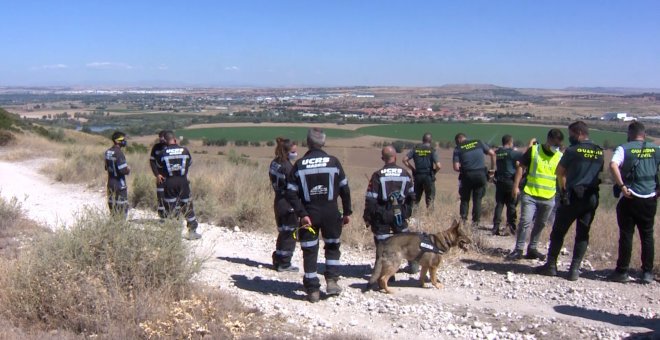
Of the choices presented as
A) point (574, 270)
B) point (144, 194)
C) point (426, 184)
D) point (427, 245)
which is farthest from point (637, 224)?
point (144, 194)

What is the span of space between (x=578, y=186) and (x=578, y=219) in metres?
0.46

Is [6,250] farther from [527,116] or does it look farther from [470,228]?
[527,116]

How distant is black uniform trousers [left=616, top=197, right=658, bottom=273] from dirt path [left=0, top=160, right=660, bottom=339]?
0.30 m

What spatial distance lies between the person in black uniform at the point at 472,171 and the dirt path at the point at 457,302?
5.71ft

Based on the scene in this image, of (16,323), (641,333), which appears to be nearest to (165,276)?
(16,323)

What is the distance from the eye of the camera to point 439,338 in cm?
515

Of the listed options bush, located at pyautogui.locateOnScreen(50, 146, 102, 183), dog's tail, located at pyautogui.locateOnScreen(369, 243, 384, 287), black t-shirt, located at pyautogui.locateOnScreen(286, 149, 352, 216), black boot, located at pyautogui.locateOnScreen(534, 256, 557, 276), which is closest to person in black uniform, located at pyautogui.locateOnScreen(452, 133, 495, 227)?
black boot, located at pyautogui.locateOnScreen(534, 256, 557, 276)

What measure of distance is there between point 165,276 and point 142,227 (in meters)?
0.58

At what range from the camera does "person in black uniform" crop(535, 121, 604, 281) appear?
21.6 ft

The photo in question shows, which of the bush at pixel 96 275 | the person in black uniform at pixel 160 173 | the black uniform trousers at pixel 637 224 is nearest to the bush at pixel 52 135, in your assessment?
the person in black uniform at pixel 160 173

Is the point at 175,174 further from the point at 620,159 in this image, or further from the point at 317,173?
the point at 620,159

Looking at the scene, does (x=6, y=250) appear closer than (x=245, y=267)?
Yes

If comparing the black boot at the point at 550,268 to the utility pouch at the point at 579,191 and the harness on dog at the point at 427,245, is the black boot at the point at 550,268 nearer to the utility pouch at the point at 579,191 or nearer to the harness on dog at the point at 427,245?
the utility pouch at the point at 579,191

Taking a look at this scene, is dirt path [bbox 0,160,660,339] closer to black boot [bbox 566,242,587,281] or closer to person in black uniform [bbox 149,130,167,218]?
black boot [bbox 566,242,587,281]
